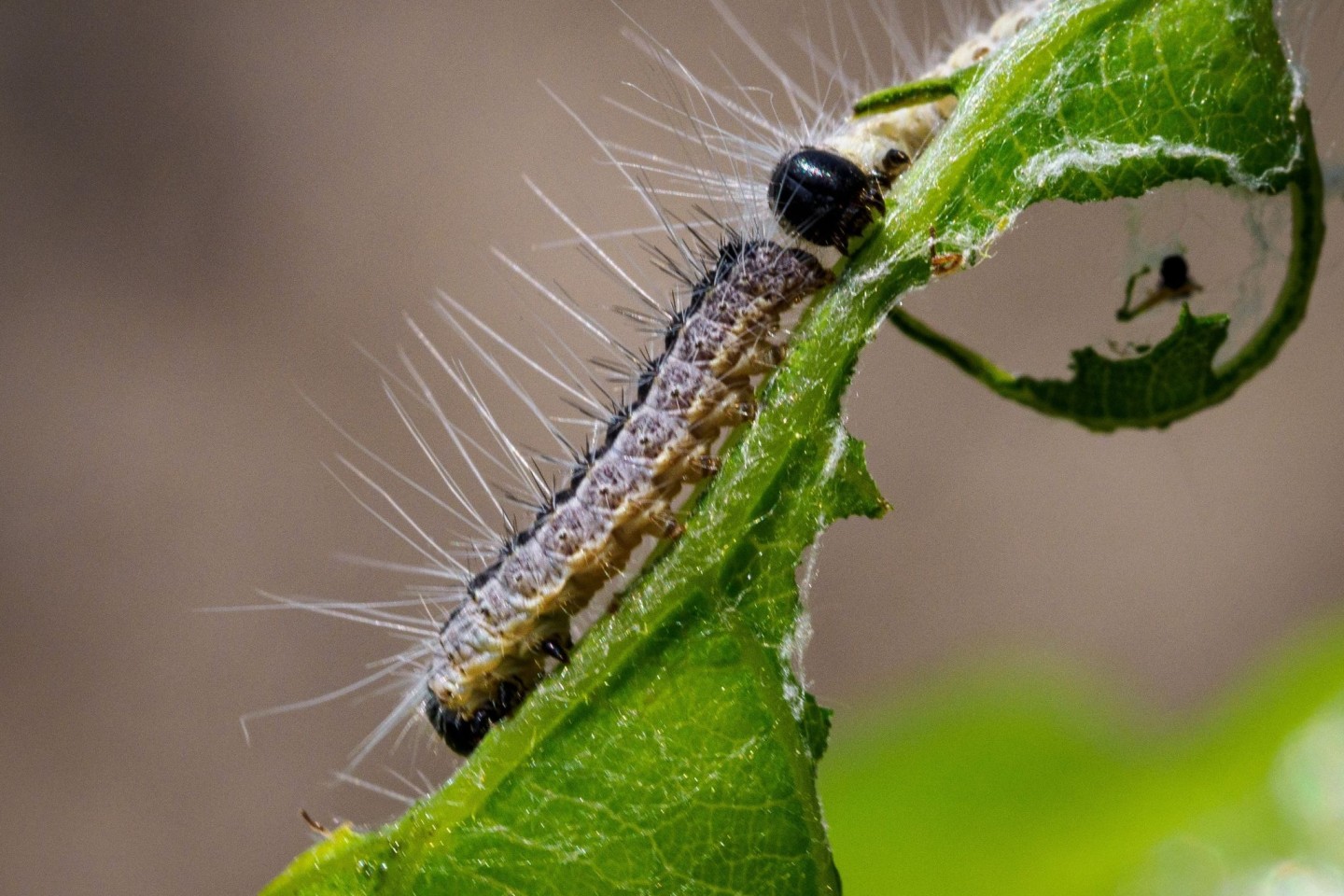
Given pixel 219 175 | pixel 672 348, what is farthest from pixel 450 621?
pixel 219 175

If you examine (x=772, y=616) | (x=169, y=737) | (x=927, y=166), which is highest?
(x=927, y=166)

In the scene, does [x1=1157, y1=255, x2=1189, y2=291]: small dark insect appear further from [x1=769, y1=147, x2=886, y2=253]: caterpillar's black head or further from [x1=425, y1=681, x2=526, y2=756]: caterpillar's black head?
[x1=425, y1=681, x2=526, y2=756]: caterpillar's black head

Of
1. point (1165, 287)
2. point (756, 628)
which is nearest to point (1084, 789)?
point (1165, 287)

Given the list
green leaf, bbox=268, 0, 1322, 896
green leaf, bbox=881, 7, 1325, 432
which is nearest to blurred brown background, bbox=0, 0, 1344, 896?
green leaf, bbox=881, 7, 1325, 432

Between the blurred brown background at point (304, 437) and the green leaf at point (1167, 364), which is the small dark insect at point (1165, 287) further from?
the blurred brown background at point (304, 437)

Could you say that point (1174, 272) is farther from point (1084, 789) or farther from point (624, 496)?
point (1084, 789)

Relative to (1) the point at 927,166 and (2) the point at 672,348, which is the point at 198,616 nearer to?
(2) the point at 672,348

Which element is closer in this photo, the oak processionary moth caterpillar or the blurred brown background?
the oak processionary moth caterpillar

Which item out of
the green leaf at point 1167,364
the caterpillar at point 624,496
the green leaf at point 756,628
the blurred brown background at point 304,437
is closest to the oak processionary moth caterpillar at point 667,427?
the caterpillar at point 624,496
